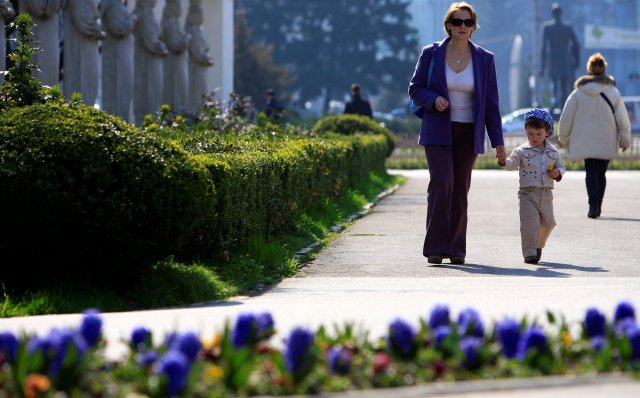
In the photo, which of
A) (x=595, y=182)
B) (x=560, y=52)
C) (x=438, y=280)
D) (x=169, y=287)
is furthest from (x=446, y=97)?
(x=560, y=52)

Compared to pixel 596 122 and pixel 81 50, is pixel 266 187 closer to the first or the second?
pixel 596 122

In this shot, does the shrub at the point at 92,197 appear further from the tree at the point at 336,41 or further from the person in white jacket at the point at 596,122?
the tree at the point at 336,41

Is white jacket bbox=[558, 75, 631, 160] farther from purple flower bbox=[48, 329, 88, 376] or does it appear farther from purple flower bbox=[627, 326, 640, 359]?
purple flower bbox=[48, 329, 88, 376]

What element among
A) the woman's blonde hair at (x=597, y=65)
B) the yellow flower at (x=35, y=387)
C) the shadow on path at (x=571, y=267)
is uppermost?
the woman's blonde hair at (x=597, y=65)

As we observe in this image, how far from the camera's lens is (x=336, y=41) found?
8475 centimetres

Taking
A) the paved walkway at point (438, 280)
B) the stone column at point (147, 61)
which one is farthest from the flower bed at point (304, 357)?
the stone column at point (147, 61)

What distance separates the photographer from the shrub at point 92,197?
804 cm

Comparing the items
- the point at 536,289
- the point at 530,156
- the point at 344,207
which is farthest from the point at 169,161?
the point at 344,207

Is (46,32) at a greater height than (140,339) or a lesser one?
greater

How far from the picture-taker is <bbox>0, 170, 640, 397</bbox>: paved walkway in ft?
20.6

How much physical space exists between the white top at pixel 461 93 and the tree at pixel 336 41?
7364 cm

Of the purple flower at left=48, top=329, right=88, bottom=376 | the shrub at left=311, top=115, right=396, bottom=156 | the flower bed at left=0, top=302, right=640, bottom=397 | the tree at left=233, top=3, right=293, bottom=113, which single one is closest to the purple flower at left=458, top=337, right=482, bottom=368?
the flower bed at left=0, top=302, right=640, bottom=397

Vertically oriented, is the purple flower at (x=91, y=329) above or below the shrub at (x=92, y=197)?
below

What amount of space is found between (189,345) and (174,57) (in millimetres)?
21330
